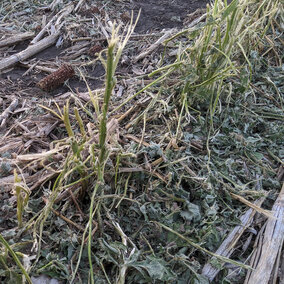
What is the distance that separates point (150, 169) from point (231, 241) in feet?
1.63

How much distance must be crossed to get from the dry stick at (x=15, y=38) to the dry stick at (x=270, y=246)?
2.46 m

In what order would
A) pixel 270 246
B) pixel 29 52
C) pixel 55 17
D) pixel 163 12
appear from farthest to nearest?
pixel 163 12 < pixel 55 17 < pixel 29 52 < pixel 270 246

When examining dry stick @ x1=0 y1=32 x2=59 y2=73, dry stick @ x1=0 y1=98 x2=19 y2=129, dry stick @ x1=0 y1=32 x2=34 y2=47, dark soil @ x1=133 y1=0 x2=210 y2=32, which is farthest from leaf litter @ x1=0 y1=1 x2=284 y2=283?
dark soil @ x1=133 y1=0 x2=210 y2=32

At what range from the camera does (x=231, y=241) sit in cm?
155

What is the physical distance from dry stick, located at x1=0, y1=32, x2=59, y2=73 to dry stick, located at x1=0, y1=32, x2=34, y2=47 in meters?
0.20

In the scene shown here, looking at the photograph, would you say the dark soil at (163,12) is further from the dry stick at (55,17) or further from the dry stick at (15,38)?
the dry stick at (15,38)

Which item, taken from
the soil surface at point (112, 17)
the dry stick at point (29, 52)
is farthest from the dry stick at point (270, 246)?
the dry stick at point (29, 52)

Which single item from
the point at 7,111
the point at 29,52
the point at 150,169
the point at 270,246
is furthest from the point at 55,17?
the point at 270,246

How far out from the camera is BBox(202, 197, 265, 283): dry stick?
142 cm

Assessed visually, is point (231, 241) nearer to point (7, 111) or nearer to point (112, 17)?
point (7, 111)

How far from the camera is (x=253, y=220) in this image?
5.44 feet

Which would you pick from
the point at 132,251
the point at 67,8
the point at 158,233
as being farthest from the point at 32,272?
the point at 67,8

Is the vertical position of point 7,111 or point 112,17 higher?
point 112,17

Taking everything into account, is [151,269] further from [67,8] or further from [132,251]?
[67,8]
